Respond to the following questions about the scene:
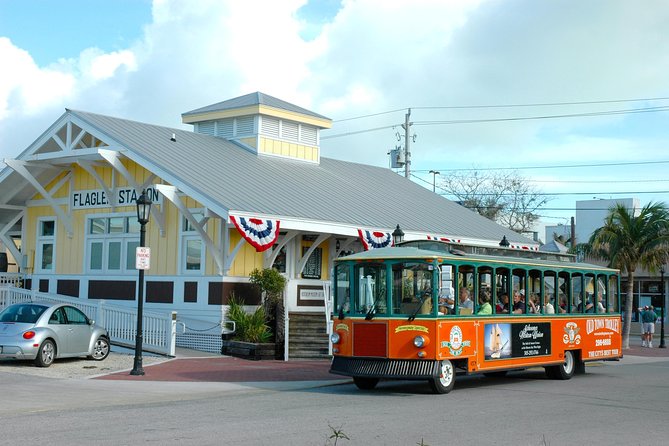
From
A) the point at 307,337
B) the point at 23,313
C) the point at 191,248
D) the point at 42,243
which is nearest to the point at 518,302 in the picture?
the point at 307,337

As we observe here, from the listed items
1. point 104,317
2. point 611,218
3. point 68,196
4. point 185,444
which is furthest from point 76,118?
point 611,218

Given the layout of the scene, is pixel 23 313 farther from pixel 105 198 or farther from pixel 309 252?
pixel 309 252

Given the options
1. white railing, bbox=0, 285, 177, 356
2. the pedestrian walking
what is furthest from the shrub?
the pedestrian walking

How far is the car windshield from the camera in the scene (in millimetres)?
18812

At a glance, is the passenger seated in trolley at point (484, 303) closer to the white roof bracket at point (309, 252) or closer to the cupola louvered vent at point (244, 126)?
the white roof bracket at point (309, 252)

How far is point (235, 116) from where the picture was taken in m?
Result: 29.4

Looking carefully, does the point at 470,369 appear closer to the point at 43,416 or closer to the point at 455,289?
the point at 455,289

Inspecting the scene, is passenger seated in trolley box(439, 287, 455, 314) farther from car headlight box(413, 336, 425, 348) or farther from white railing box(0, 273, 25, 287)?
white railing box(0, 273, 25, 287)

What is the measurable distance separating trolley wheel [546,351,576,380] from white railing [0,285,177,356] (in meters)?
9.04

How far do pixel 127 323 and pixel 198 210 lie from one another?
11.9 feet

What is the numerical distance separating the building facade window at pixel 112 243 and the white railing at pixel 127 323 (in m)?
1.98

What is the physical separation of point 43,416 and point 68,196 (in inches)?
647

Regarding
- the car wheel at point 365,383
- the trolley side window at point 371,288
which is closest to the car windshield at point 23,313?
the car wheel at point 365,383

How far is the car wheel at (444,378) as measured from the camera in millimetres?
15398
